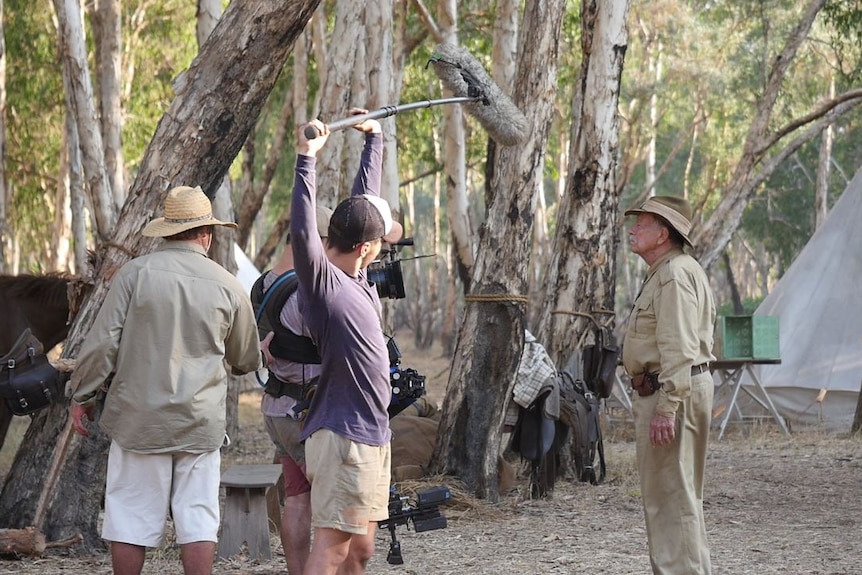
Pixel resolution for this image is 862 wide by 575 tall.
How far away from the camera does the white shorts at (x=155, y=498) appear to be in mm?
4770

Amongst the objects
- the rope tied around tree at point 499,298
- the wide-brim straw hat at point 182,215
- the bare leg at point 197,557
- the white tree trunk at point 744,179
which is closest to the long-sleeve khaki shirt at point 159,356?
the wide-brim straw hat at point 182,215

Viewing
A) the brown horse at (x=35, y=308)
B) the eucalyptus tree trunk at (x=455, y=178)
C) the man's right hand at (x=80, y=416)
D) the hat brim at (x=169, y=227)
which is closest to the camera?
the hat brim at (x=169, y=227)

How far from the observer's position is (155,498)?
15.8ft

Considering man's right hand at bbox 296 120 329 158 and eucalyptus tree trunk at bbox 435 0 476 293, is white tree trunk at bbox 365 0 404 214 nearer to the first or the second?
Result: eucalyptus tree trunk at bbox 435 0 476 293

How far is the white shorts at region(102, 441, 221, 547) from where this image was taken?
4770 millimetres

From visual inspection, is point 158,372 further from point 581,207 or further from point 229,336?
point 581,207

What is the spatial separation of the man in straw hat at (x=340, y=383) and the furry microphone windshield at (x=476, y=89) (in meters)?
2.44

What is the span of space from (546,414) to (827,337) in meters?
7.50

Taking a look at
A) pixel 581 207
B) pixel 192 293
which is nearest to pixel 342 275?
pixel 192 293

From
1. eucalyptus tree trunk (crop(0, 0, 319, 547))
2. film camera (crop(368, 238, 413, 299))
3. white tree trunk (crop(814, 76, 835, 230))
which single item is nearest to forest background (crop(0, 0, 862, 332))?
white tree trunk (crop(814, 76, 835, 230))

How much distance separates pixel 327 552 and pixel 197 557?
843mm

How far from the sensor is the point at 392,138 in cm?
1320

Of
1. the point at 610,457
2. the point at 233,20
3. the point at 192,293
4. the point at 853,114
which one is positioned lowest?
the point at 610,457

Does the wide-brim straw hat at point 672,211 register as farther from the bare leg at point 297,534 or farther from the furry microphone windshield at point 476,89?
the bare leg at point 297,534
